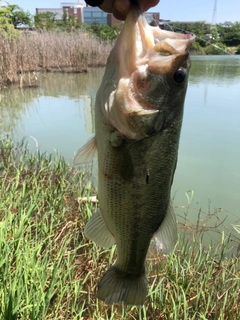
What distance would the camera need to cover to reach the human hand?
3.75ft

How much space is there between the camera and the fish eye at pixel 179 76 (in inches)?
48.1

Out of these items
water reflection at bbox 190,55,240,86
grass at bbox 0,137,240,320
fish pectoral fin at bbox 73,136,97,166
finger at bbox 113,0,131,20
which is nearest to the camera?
finger at bbox 113,0,131,20

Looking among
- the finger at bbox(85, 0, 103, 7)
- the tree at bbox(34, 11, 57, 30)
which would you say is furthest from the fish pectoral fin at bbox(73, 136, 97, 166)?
the tree at bbox(34, 11, 57, 30)

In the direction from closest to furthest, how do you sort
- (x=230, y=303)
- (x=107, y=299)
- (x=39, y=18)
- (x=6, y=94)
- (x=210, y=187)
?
(x=107, y=299)
(x=230, y=303)
(x=210, y=187)
(x=6, y=94)
(x=39, y=18)

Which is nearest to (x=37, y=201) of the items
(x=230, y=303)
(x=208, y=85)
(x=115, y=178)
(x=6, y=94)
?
(x=230, y=303)

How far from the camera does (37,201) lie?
11.0ft

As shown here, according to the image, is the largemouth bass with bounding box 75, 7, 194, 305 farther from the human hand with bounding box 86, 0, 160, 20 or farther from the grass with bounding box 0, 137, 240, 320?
the grass with bounding box 0, 137, 240, 320

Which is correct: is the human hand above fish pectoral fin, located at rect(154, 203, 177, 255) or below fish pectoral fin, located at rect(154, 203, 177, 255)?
above

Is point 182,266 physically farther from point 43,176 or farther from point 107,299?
point 43,176

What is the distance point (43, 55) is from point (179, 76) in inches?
667

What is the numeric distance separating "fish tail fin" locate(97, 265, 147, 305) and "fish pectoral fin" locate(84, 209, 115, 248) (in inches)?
7.0

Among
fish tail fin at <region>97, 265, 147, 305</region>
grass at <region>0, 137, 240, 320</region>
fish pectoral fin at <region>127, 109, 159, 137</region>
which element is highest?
fish pectoral fin at <region>127, 109, 159, 137</region>

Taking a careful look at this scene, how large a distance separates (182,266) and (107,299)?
4.82 ft

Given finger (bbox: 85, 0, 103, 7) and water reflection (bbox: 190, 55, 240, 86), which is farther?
water reflection (bbox: 190, 55, 240, 86)
